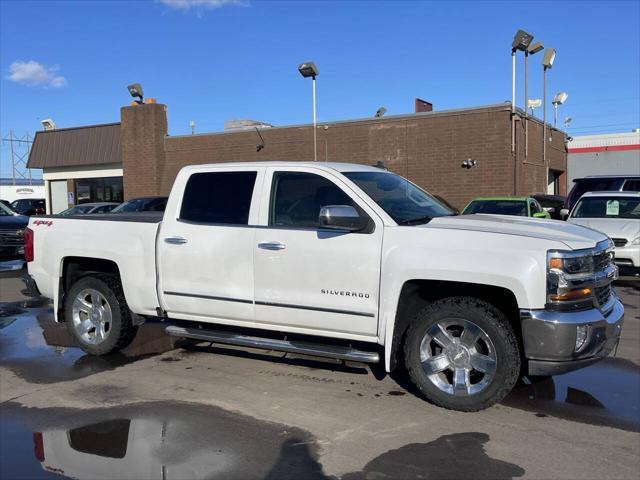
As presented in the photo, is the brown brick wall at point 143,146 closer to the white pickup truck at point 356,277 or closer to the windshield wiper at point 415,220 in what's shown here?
the white pickup truck at point 356,277

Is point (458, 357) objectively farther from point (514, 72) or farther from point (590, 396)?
point (514, 72)

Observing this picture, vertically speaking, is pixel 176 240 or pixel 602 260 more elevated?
pixel 176 240

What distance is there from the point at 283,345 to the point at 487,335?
1761 mm

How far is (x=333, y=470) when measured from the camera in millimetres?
3666

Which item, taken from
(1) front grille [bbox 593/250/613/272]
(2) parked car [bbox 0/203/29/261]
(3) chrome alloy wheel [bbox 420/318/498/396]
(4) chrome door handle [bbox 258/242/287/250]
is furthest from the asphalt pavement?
(2) parked car [bbox 0/203/29/261]

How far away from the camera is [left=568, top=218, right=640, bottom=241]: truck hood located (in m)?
10.6

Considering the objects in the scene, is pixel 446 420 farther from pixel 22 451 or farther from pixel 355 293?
pixel 22 451

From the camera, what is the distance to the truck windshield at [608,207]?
11477mm

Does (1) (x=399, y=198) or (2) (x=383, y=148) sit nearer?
(1) (x=399, y=198)

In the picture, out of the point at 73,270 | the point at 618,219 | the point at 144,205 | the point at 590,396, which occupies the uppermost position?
the point at 144,205

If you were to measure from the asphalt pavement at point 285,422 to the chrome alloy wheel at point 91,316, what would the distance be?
253 mm

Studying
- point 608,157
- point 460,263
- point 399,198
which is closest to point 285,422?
point 460,263

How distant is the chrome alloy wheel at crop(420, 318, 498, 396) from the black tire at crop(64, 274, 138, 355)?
130 inches

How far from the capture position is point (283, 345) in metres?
5.14
